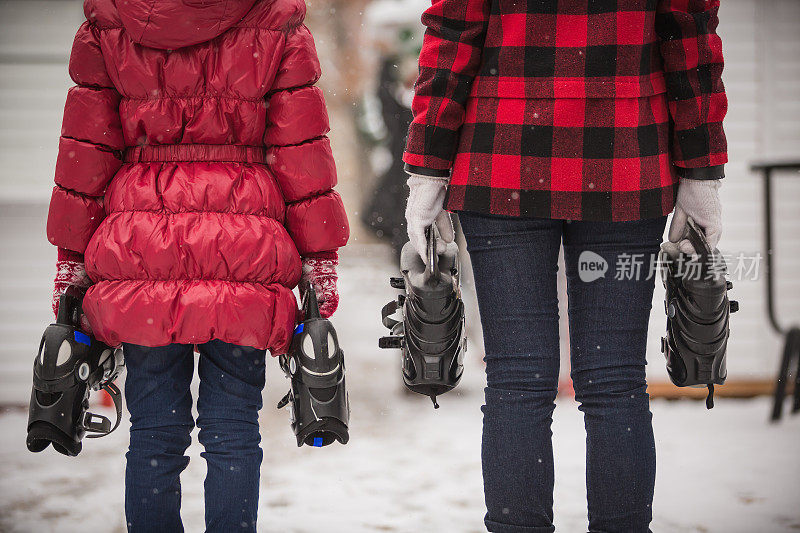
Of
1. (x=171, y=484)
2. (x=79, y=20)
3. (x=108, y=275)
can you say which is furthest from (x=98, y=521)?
(x=79, y=20)

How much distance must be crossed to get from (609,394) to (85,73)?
4.34ft

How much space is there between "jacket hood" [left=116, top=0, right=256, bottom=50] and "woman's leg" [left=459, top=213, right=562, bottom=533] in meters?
0.72

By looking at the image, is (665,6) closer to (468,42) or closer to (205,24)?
(468,42)

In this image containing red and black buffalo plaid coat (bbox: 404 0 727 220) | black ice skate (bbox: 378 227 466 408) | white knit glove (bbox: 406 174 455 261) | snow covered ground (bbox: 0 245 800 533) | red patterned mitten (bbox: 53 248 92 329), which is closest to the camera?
red and black buffalo plaid coat (bbox: 404 0 727 220)

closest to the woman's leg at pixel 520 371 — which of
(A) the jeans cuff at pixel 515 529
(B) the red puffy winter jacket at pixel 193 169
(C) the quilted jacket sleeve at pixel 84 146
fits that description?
(A) the jeans cuff at pixel 515 529

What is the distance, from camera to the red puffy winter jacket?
1773 mm

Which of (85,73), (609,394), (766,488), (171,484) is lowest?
(766,488)

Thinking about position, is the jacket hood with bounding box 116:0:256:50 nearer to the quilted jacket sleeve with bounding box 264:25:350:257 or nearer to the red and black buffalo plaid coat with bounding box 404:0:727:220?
the quilted jacket sleeve with bounding box 264:25:350:257

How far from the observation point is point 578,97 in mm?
1562

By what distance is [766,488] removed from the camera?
302 cm

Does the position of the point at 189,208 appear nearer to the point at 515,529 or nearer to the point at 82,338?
the point at 82,338

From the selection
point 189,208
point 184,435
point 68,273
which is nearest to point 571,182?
point 189,208

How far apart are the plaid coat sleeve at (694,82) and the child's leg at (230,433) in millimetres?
1030

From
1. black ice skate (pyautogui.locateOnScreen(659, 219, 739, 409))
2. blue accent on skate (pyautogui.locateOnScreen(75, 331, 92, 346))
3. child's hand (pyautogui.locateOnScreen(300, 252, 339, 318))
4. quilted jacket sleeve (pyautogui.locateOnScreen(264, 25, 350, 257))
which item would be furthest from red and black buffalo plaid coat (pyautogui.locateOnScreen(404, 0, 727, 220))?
blue accent on skate (pyautogui.locateOnScreen(75, 331, 92, 346))
